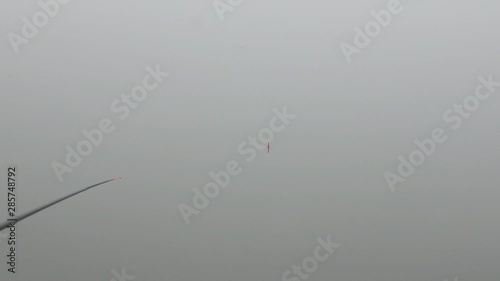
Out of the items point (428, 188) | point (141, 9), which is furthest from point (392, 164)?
point (141, 9)

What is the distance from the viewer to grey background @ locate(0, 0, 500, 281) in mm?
1952

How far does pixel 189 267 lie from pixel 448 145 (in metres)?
1.24

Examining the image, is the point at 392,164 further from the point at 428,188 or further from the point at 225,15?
the point at 225,15

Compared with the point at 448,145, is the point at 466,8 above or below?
above

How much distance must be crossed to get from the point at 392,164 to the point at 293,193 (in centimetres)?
45

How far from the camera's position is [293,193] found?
2.00m

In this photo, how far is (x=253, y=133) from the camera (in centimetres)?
198

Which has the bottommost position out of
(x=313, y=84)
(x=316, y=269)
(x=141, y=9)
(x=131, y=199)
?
(x=316, y=269)

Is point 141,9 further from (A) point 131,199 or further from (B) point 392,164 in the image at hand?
(B) point 392,164

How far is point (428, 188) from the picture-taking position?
78.6 inches

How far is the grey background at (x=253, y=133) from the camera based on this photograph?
1952mm

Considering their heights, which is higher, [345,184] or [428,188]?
[345,184]

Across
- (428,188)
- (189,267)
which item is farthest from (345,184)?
(189,267)

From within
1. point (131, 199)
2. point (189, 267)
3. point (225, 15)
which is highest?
point (225, 15)
